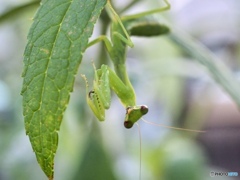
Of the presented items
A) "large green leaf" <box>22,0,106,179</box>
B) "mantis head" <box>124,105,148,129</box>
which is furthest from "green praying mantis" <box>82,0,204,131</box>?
"large green leaf" <box>22,0,106,179</box>

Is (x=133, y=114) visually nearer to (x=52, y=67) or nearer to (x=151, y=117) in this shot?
(x=52, y=67)

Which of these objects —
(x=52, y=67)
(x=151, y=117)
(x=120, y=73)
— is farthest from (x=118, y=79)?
(x=151, y=117)

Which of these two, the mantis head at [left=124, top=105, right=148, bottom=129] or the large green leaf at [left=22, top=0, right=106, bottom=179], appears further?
the mantis head at [left=124, top=105, right=148, bottom=129]

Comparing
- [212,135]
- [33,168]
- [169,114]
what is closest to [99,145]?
[33,168]

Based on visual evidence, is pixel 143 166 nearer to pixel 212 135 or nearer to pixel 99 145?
pixel 99 145

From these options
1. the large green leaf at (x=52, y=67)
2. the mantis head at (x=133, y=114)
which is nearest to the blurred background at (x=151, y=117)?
the mantis head at (x=133, y=114)

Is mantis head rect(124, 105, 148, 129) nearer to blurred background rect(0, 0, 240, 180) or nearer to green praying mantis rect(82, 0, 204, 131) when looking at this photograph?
green praying mantis rect(82, 0, 204, 131)
